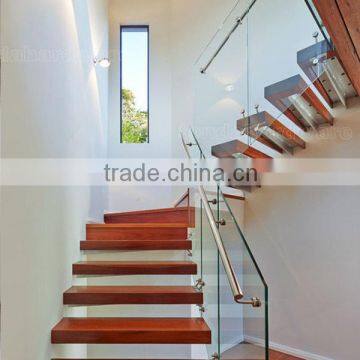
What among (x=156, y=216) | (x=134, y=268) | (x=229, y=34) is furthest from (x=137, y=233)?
(x=229, y=34)

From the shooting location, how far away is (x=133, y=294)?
2.67 metres

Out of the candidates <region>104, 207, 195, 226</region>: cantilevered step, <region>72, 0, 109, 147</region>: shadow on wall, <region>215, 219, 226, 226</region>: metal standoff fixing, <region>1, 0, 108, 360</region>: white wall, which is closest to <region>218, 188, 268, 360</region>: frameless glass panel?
<region>215, 219, 226, 226</region>: metal standoff fixing

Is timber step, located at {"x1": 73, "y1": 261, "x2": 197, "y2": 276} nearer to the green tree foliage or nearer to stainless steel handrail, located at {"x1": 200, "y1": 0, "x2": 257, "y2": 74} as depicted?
stainless steel handrail, located at {"x1": 200, "y1": 0, "x2": 257, "y2": 74}

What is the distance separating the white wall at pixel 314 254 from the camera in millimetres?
3656

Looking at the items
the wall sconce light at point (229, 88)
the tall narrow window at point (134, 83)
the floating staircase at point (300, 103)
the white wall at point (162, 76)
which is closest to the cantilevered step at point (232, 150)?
the floating staircase at point (300, 103)

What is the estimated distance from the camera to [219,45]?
3.66m

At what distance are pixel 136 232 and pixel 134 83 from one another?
306 centimetres

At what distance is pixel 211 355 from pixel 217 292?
419 millimetres

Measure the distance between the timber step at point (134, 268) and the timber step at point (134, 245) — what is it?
0.24 metres

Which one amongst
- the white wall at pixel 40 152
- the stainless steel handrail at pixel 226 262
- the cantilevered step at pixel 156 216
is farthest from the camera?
the cantilevered step at pixel 156 216

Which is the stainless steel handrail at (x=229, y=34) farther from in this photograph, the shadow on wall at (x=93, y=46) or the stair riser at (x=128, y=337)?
the stair riser at (x=128, y=337)

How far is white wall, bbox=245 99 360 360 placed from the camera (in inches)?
144

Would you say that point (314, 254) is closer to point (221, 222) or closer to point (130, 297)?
point (221, 222)

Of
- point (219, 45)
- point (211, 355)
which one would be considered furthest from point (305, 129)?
point (211, 355)
